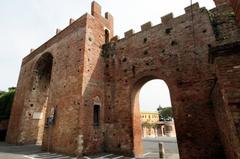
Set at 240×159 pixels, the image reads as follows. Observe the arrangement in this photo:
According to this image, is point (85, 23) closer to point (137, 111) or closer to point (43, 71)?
point (137, 111)

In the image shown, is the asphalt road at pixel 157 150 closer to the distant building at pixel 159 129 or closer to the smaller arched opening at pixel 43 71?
the smaller arched opening at pixel 43 71

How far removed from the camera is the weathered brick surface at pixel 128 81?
21.6ft

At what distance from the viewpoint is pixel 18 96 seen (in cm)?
1527

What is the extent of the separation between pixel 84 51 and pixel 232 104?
7998mm

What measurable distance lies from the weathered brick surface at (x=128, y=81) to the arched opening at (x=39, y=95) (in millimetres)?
3481

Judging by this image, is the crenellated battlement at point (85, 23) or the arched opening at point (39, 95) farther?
the arched opening at point (39, 95)

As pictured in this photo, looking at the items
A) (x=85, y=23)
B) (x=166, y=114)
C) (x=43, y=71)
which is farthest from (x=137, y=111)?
(x=166, y=114)

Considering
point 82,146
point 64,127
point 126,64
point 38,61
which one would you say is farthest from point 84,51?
point 38,61

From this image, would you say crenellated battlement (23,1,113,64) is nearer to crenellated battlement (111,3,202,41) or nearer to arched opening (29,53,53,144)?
arched opening (29,53,53,144)

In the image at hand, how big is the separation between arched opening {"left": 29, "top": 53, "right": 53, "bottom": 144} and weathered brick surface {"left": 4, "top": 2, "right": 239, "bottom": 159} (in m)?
3.48

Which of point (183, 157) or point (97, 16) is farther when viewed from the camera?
point (97, 16)

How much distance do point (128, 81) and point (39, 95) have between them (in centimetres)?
969

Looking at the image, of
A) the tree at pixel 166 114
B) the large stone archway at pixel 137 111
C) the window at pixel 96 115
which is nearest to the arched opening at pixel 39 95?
the window at pixel 96 115

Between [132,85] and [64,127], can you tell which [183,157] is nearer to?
[132,85]
